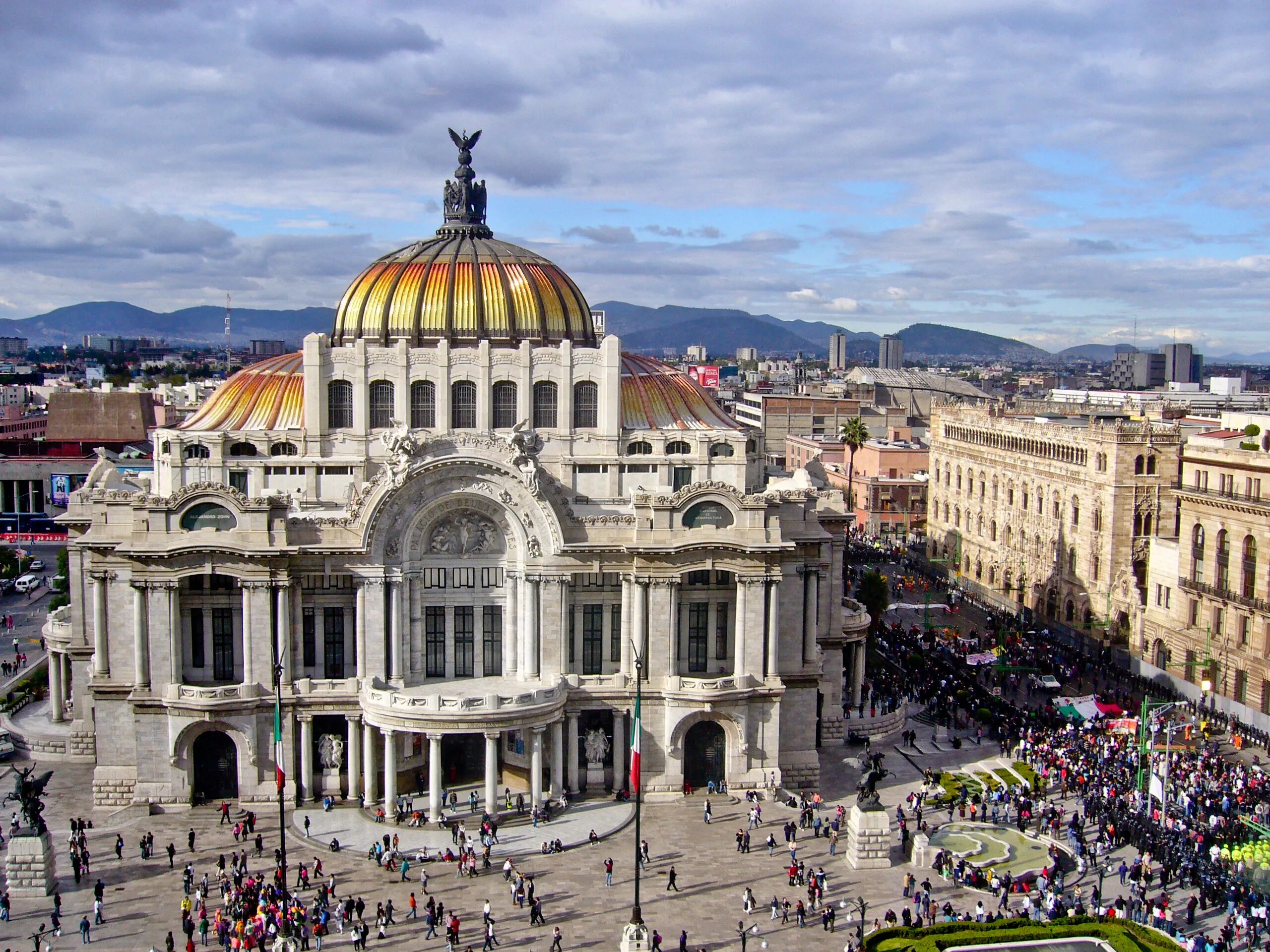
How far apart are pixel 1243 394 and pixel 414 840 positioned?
170636 millimetres

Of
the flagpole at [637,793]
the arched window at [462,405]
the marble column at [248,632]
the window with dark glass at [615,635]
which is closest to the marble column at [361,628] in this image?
the marble column at [248,632]

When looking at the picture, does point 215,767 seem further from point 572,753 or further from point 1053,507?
point 1053,507

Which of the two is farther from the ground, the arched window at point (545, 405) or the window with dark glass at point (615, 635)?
the arched window at point (545, 405)

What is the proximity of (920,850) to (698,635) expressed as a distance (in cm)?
1487

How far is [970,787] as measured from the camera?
62.5 m

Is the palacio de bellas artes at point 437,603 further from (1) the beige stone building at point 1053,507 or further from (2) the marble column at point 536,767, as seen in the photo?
(1) the beige stone building at point 1053,507

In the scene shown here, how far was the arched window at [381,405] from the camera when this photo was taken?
6662cm

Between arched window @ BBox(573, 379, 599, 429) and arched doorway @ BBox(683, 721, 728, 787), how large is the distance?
17.1 m

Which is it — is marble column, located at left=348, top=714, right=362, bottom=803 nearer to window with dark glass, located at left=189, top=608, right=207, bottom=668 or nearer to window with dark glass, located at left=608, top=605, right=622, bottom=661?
window with dark glass, located at left=189, top=608, right=207, bottom=668

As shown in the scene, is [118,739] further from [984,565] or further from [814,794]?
[984,565]

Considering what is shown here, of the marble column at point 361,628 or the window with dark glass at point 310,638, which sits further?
the window with dark glass at point 310,638

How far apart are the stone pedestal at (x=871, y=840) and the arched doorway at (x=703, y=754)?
977cm

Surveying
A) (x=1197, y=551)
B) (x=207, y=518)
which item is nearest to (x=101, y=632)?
(x=207, y=518)

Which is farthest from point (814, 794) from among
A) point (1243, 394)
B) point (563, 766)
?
point (1243, 394)
